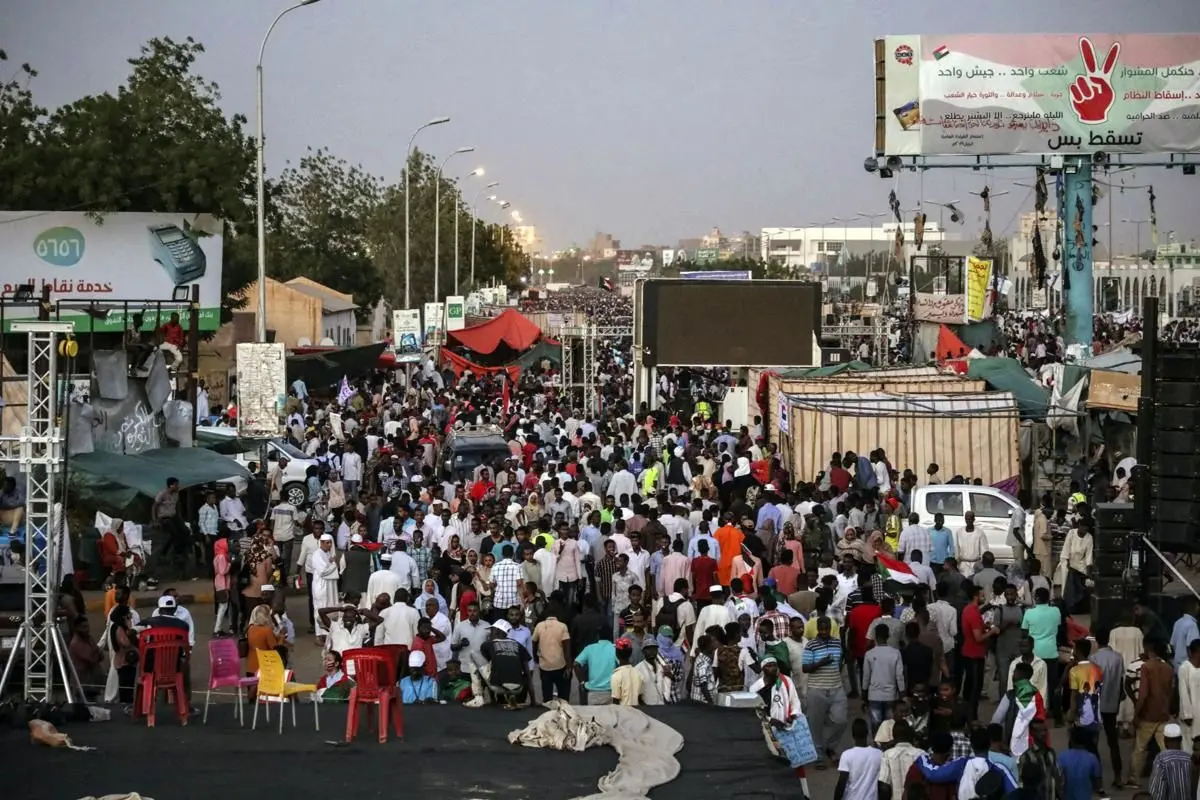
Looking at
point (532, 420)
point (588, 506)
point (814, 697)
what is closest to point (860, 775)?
point (814, 697)

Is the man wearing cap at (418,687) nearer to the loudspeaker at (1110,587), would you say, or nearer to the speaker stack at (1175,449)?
the loudspeaker at (1110,587)

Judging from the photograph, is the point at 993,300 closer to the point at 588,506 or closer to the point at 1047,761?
the point at 588,506

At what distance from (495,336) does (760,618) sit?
34538mm

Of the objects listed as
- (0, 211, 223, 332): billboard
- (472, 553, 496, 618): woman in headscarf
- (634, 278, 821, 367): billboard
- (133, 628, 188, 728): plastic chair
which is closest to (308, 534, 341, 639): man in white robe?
(472, 553, 496, 618): woman in headscarf

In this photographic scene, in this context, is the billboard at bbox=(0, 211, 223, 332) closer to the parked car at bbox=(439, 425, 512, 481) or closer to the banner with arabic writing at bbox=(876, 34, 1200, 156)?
the parked car at bbox=(439, 425, 512, 481)

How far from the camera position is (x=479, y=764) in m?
11.9

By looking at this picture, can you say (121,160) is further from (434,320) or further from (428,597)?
(428,597)

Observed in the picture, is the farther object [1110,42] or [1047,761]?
[1110,42]

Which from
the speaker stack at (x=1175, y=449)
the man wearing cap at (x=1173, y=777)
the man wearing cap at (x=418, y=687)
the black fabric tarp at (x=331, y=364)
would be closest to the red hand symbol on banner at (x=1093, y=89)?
the black fabric tarp at (x=331, y=364)

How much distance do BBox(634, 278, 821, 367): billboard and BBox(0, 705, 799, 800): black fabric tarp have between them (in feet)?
70.1

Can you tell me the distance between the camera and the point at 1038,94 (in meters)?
41.6

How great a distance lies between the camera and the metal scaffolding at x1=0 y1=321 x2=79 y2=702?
1373 cm

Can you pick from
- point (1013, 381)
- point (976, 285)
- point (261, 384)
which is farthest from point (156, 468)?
point (976, 285)

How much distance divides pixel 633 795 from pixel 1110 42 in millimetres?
34385
